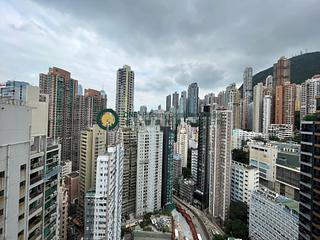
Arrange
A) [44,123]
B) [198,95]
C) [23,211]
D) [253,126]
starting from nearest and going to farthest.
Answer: [23,211]
[44,123]
[253,126]
[198,95]

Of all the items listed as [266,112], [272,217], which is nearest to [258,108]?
[266,112]

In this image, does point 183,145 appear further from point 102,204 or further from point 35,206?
point 35,206

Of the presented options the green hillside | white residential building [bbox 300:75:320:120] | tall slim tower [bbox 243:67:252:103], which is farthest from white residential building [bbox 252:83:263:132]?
the green hillside

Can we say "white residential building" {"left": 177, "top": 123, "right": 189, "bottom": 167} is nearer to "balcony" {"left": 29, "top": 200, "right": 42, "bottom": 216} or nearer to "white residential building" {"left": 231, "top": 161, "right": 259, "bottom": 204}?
"white residential building" {"left": 231, "top": 161, "right": 259, "bottom": 204}

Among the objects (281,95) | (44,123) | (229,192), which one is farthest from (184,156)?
(44,123)

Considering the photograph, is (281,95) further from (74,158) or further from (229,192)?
(74,158)

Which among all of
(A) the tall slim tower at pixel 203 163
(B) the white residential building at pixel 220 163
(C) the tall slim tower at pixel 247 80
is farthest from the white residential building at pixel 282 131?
(C) the tall slim tower at pixel 247 80

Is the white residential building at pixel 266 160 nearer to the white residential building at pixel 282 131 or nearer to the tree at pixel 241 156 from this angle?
the tree at pixel 241 156
